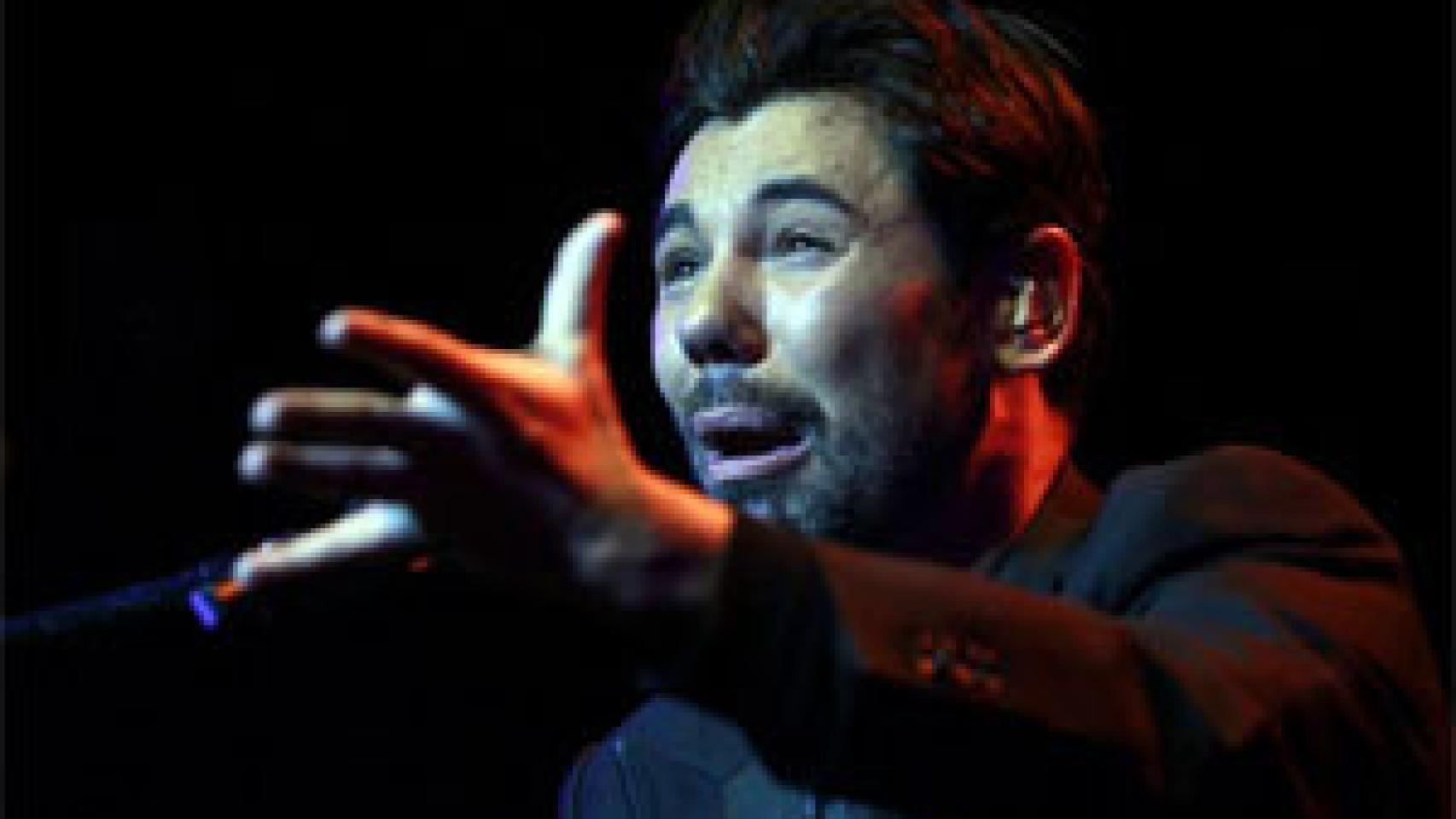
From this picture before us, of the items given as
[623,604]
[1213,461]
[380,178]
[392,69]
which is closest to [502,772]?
[380,178]

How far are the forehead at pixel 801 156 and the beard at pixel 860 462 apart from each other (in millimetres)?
242

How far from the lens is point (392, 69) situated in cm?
294

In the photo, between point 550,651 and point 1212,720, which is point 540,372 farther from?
point 550,651

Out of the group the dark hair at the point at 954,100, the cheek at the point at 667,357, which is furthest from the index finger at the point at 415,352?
the dark hair at the point at 954,100

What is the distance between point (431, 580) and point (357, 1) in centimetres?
116

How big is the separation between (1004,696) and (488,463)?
421 millimetres

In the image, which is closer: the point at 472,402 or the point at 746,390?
the point at 472,402

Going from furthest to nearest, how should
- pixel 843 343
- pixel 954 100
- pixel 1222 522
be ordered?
pixel 954 100, pixel 843 343, pixel 1222 522

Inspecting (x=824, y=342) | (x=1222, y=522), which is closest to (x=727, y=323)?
(x=824, y=342)

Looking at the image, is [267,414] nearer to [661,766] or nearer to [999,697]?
[999,697]

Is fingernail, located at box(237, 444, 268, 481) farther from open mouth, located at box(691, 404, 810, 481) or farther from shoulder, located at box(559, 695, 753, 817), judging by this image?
shoulder, located at box(559, 695, 753, 817)

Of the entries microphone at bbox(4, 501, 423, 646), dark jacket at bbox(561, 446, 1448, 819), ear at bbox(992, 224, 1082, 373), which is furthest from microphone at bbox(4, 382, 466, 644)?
ear at bbox(992, 224, 1082, 373)

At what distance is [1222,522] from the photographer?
4.60ft

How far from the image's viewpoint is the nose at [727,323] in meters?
1.74
